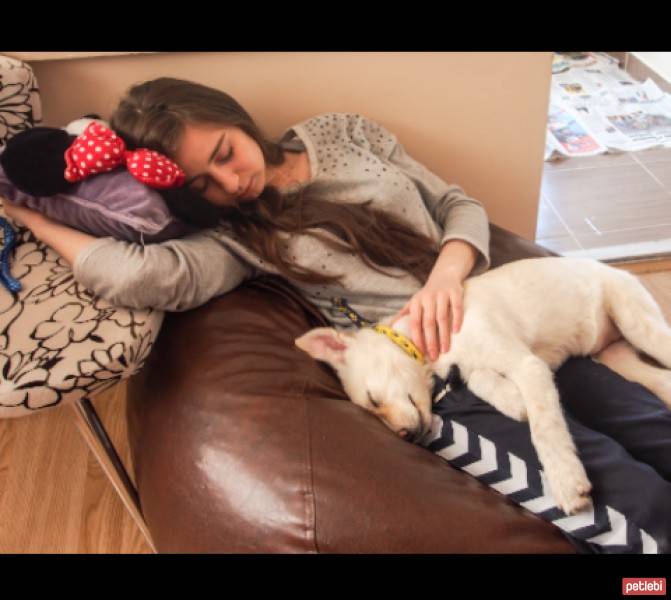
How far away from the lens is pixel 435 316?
133 centimetres

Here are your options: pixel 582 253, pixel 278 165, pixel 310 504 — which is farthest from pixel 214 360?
pixel 582 253

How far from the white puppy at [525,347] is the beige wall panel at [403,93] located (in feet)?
2.06

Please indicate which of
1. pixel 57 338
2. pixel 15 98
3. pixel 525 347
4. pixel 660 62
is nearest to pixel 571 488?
pixel 525 347

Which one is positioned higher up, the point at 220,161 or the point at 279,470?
the point at 220,161

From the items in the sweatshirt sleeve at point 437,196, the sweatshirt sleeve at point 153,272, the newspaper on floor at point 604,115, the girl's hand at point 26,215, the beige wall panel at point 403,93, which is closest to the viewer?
the sweatshirt sleeve at point 153,272

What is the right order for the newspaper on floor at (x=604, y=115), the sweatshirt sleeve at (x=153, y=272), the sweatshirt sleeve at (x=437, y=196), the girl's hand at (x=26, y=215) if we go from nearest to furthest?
1. the sweatshirt sleeve at (x=153, y=272)
2. the girl's hand at (x=26, y=215)
3. the sweatshirt sleeve at (x=437, y=196)
4. the newspaper on floor at (x=604, y=115)

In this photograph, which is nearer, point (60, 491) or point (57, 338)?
point (57, 338)

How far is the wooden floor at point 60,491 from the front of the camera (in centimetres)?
168

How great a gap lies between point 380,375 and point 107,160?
0.73 meters

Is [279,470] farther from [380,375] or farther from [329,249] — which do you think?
[329,249]

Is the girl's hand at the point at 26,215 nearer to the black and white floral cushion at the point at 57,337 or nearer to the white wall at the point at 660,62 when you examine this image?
the black and white floral cushion at the point at 57,337

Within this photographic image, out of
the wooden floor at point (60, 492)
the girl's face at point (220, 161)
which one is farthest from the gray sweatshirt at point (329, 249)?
the wooden floor at point (60, 492)

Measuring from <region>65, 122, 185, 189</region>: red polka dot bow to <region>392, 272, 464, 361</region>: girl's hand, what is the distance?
0.61 meters
